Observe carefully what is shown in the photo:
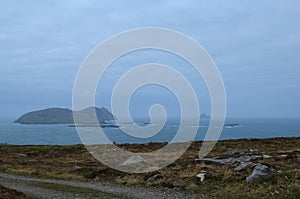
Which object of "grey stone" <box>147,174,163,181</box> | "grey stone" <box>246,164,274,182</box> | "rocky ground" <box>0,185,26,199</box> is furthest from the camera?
"grey stone" <box>147,174,163,181</box>

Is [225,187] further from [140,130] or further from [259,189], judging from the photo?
[140,130]

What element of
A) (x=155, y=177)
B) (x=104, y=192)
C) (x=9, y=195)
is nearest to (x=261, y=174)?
(x=155, y=177)

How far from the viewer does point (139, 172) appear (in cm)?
2625

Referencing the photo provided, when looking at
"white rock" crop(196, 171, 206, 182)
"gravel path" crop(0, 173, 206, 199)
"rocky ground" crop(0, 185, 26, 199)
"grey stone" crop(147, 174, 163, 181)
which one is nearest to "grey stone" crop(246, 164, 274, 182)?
"white rock" crop(196, 171, 206, 182)

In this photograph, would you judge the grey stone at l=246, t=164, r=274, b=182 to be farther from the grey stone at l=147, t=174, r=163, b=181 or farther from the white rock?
the grey stone at l=147, t=174, r=163, b=181

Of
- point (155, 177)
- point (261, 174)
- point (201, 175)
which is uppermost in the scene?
point (261, 174)

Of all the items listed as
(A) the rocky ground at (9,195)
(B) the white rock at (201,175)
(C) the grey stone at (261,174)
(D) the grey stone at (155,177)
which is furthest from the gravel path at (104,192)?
(C) the grey stone at (261,174)

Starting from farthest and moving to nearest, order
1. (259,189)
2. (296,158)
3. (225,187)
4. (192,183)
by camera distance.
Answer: (296,158) → (192,183) → (225,187) → (259,189)

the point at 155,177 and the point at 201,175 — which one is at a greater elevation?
the point at 201,175

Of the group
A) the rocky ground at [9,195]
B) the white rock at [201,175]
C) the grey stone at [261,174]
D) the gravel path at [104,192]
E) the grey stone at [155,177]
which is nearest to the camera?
the rocky ground at [9,195]

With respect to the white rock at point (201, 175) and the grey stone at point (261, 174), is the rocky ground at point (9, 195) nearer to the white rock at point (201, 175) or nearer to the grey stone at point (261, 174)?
the white rock at point (201, 175)

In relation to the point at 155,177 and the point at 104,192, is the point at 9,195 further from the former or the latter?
the point at 155,177

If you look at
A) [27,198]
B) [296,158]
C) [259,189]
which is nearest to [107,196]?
[27,198]

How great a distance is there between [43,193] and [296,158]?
Result: 69.6ft
